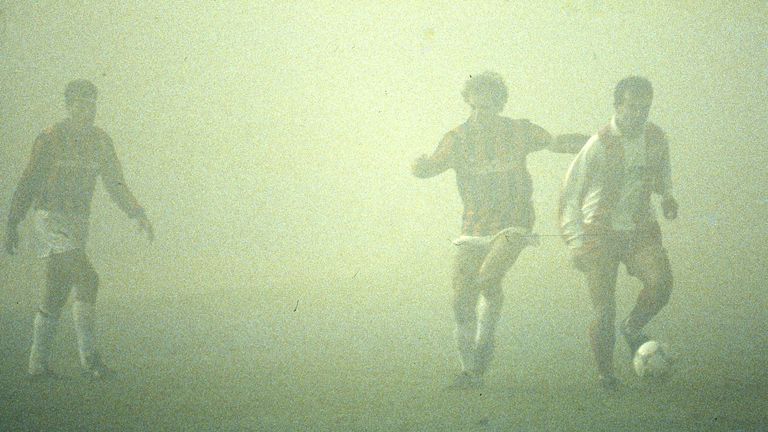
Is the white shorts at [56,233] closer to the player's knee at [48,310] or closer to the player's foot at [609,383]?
the player's knee at [48,310]

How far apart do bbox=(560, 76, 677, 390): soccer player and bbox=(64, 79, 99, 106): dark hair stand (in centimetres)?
297

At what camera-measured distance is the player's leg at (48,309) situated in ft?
13.3

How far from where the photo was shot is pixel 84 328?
4.05m

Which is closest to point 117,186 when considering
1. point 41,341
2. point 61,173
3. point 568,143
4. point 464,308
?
point 61,173

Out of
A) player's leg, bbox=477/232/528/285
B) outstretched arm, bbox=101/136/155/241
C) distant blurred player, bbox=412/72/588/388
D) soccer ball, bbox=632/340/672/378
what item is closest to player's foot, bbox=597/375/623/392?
soccer ball, bbox=632/340/672/378

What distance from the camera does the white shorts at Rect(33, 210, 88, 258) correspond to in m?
4.05

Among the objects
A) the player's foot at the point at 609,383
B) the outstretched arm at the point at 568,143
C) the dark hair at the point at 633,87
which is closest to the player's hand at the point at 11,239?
the outstretched arm at the point at 568,143

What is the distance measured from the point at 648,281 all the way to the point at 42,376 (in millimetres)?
3433

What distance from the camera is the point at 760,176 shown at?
5145 mm

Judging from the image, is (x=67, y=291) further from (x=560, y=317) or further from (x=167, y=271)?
(x=560, y=317)

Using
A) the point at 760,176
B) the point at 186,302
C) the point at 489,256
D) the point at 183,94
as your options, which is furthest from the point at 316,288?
the point at 760,176

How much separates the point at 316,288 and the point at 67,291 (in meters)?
2.01

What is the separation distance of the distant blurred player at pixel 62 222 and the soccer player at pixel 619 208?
2815 millimetres

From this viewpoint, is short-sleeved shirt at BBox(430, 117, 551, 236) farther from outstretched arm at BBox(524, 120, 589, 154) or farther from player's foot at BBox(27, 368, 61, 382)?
player's foot at BBox(27, 368, 61, 382)
